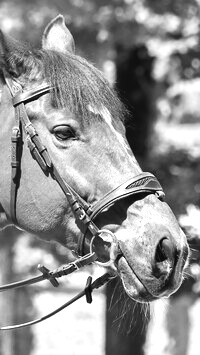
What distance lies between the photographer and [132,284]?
399 centimetres

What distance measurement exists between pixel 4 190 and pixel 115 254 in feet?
2.80

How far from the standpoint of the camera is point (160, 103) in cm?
1048

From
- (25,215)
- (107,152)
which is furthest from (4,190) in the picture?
(107,152)

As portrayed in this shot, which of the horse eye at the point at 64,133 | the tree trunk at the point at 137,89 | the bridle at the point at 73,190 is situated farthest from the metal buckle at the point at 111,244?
the tree trunk at the point at 137,89

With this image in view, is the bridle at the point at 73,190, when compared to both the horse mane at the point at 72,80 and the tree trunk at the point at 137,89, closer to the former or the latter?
the horse mane at the point at 72,80

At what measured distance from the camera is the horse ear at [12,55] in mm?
4387

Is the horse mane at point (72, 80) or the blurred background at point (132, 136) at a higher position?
the horse mane at point (72, 80)

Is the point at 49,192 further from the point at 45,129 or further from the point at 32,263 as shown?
the point at 32,263

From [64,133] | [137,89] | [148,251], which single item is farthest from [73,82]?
[137,89]

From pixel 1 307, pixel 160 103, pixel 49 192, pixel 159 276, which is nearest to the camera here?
pixel 159 276

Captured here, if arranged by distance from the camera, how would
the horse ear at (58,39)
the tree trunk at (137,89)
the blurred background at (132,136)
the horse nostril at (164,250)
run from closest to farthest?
the horse nostril at (164,250) < the horse ear at (58,39) < the blurred background at (132,136) < the tree trunk at (137,89)

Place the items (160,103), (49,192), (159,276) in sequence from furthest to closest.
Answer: (160,103) < (49,192) < (159,276)

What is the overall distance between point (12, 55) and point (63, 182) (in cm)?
87

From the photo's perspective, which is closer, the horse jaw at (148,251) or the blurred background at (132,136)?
the horse jaw at (148,251)
